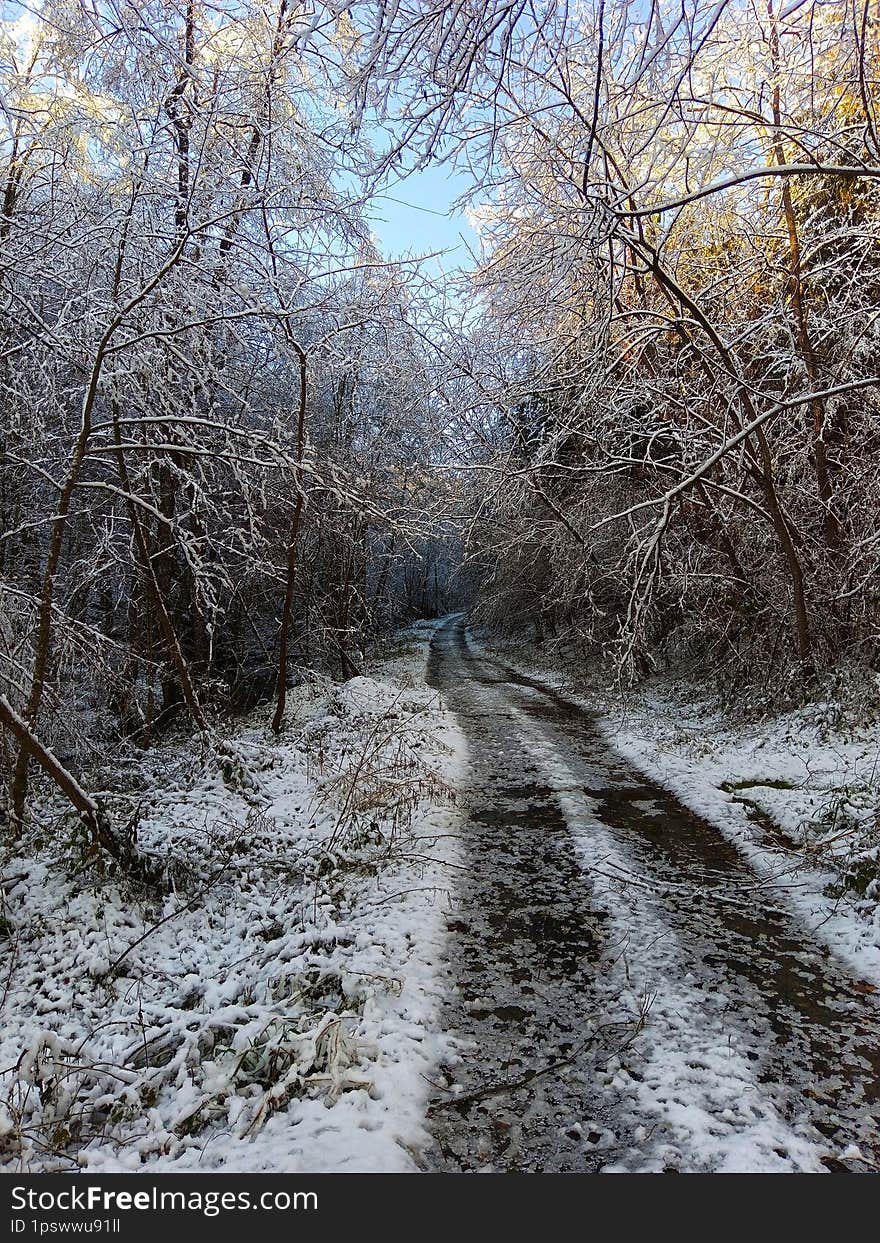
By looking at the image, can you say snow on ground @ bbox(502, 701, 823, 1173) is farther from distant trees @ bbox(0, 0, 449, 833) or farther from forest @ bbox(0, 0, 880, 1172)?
distant trees @ bbox(0, 0, 449, 833)

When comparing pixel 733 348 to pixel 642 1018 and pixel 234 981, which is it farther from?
pixel 234 981

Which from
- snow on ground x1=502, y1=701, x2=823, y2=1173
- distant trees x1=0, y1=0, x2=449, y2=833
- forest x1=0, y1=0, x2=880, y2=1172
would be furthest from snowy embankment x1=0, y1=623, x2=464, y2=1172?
snow on ground x1=502, y1=701, x2=823, y2=1173

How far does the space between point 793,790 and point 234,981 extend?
6.00 metres

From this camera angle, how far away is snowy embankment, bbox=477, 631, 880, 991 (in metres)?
5.08

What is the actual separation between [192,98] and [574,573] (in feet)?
37.4

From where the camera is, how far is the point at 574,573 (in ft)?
50.6

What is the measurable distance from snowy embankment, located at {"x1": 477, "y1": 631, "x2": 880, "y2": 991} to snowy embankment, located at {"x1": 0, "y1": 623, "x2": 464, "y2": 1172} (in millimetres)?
2874

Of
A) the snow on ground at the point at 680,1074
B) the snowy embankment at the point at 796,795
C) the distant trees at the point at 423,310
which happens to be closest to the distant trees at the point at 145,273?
the distant trees at the point at 423,310

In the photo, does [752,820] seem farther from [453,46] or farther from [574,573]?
[574,573]

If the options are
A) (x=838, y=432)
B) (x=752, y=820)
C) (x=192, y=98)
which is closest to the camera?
(x=192, y=98)

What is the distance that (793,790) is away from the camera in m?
7.29

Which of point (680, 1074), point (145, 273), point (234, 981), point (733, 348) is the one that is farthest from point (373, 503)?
point (680, 1074)
